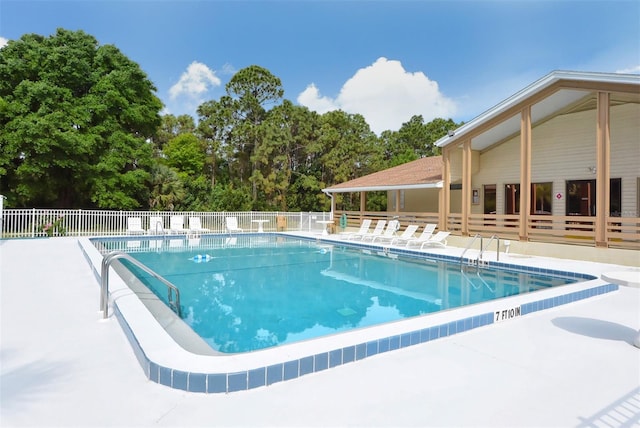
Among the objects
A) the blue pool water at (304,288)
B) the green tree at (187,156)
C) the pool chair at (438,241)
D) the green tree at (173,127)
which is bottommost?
the blue pool water at (304,288)

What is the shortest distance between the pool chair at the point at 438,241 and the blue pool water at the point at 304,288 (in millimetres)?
1553

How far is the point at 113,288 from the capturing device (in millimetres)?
6426

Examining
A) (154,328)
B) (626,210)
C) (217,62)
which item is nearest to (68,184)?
(217,62)

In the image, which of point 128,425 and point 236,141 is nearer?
point 128,425

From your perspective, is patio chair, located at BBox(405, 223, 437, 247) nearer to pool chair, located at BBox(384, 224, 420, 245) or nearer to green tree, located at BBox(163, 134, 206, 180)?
pool chair, located at BBox(384, 224, 420, 245)

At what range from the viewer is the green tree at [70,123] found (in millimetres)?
20391

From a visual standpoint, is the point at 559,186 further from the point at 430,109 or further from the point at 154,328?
the point at 430,109

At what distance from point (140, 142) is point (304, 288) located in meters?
20.2

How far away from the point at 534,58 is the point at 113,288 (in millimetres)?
26320

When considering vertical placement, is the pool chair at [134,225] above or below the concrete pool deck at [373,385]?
above

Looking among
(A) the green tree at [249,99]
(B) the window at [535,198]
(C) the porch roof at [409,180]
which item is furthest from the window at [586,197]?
(A) the green tree at [249,99]

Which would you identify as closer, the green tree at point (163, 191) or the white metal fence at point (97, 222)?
the white metal fence at point (97, 222)

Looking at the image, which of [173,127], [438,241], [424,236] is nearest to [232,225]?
[424,236]

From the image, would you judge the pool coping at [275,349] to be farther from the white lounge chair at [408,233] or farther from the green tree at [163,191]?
the green tree at [163,191]
